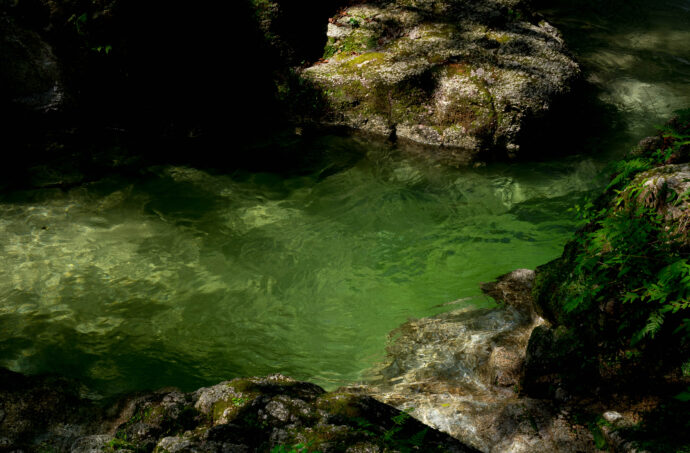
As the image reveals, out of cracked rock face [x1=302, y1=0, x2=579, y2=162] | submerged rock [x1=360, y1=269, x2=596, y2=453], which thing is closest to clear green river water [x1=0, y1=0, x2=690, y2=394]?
submerged rock [x1=360, y1=269, x2=596, y2=453]

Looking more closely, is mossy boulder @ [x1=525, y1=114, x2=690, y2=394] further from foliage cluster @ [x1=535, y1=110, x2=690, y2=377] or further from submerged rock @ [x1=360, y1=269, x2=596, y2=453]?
submerged rock @ [x1=360, y1=269, x2=596, y2=453]

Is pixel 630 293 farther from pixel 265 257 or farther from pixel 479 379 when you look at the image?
pixel 265 257

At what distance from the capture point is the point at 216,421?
2840 mm

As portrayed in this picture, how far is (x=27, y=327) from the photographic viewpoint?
4312 mm

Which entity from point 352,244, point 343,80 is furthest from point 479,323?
point 343,80

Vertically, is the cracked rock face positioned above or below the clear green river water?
above

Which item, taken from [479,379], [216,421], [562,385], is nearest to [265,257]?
[479,379]

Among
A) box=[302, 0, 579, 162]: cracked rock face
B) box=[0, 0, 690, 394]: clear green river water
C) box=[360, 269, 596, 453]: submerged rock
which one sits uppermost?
box=[302, 0, 579, 162]: cracked rock face

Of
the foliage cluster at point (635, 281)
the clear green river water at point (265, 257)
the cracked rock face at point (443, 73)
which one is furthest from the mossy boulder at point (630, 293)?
the cracked rock face at point (443, 73)

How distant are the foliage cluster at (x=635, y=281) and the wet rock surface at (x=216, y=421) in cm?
130

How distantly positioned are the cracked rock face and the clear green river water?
21.7 inches

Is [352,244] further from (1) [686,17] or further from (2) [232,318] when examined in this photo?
(1) [686,17]

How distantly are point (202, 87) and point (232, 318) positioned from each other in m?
4.45

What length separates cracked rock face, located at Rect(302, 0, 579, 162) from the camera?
23.9 feet
